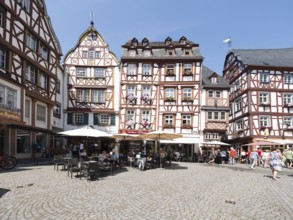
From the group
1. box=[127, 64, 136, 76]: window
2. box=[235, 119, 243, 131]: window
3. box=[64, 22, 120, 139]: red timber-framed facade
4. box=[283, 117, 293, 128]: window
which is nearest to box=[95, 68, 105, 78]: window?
box=[64, 22, 120, 139]: red timber-framed facade

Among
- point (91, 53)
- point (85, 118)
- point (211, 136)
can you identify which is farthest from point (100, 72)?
point (211, 136)

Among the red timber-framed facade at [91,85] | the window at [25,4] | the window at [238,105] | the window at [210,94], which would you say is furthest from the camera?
the window at [238,105]

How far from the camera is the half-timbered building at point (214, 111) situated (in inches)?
1120

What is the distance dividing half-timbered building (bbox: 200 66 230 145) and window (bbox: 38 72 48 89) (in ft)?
53.2

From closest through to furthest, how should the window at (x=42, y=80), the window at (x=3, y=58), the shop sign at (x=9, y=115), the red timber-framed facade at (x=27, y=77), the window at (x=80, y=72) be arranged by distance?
the shop sign at (x=9, y=115) < the red timber-framed facade at (x=27, y=77) < the window at (x=3, y=58) < the window at (x=42, y=80) < the window at (x=80, y=72)

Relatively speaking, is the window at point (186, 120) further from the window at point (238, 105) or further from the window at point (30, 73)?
the window at point (30, 73)

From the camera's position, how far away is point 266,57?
32.7 meters

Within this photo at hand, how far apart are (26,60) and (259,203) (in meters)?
18.7

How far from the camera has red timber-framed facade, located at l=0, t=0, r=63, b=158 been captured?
56.4 ft

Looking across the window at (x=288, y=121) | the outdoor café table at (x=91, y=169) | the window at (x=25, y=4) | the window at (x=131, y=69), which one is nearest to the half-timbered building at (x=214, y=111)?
the window at (x=288, y=121)

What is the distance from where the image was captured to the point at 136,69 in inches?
1163

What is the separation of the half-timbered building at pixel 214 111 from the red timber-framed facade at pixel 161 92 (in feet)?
2.59

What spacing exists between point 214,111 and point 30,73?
1887 centimetres

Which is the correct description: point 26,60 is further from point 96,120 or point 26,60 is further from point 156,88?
point 156,88
